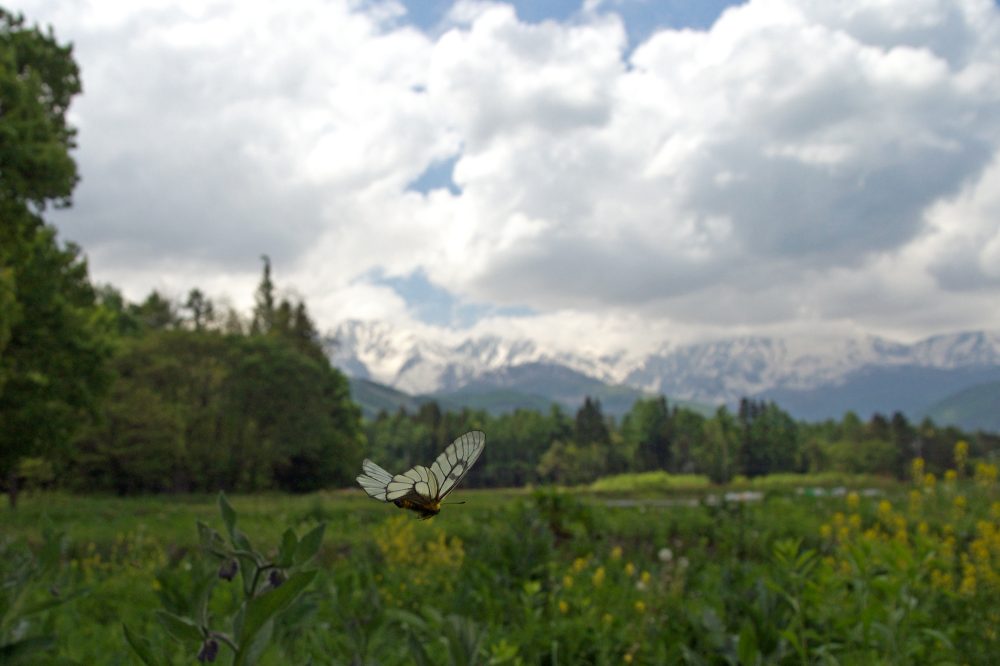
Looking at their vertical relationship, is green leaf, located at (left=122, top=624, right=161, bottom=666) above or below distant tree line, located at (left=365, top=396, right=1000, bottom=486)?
above

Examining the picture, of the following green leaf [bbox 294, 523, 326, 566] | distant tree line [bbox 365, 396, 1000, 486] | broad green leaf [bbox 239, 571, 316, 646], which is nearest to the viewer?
broad green leaf [bbox 239, 571, 316, 646]

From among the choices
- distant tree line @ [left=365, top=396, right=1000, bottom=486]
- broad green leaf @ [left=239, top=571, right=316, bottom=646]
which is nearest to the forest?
broad green leaf @ [left=239, top=571, right=316, bottom=646]

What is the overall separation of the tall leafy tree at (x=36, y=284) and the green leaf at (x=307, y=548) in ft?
50.4

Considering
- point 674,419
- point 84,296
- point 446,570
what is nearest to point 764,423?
point 674,419

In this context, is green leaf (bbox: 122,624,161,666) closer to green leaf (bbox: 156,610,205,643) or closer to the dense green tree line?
green leaf (bbox: 156,610,205,643)

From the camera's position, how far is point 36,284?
53.5 ft

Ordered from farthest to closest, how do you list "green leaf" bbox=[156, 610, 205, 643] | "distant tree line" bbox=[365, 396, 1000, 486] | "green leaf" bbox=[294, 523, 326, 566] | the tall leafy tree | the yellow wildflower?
"distant tree line" bbox=[365, 396, 1000, 486], the tall leafy tree, the yellow wildflower, "green leaf" bbox=[294, 523, 326, 566], "green leaf" bbox=[156, 610, 205, 643]

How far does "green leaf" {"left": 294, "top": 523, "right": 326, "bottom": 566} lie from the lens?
1091 millimetres

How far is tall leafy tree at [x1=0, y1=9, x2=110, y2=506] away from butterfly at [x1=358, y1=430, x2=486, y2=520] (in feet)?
52.1

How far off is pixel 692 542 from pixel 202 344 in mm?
34560

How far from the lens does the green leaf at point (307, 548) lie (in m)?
1.09

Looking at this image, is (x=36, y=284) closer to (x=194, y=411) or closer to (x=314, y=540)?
(x=314, y=540)

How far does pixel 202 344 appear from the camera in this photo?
41.0 metres

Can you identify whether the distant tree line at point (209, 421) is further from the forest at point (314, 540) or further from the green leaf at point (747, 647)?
the green leaf at point (747, 647)
